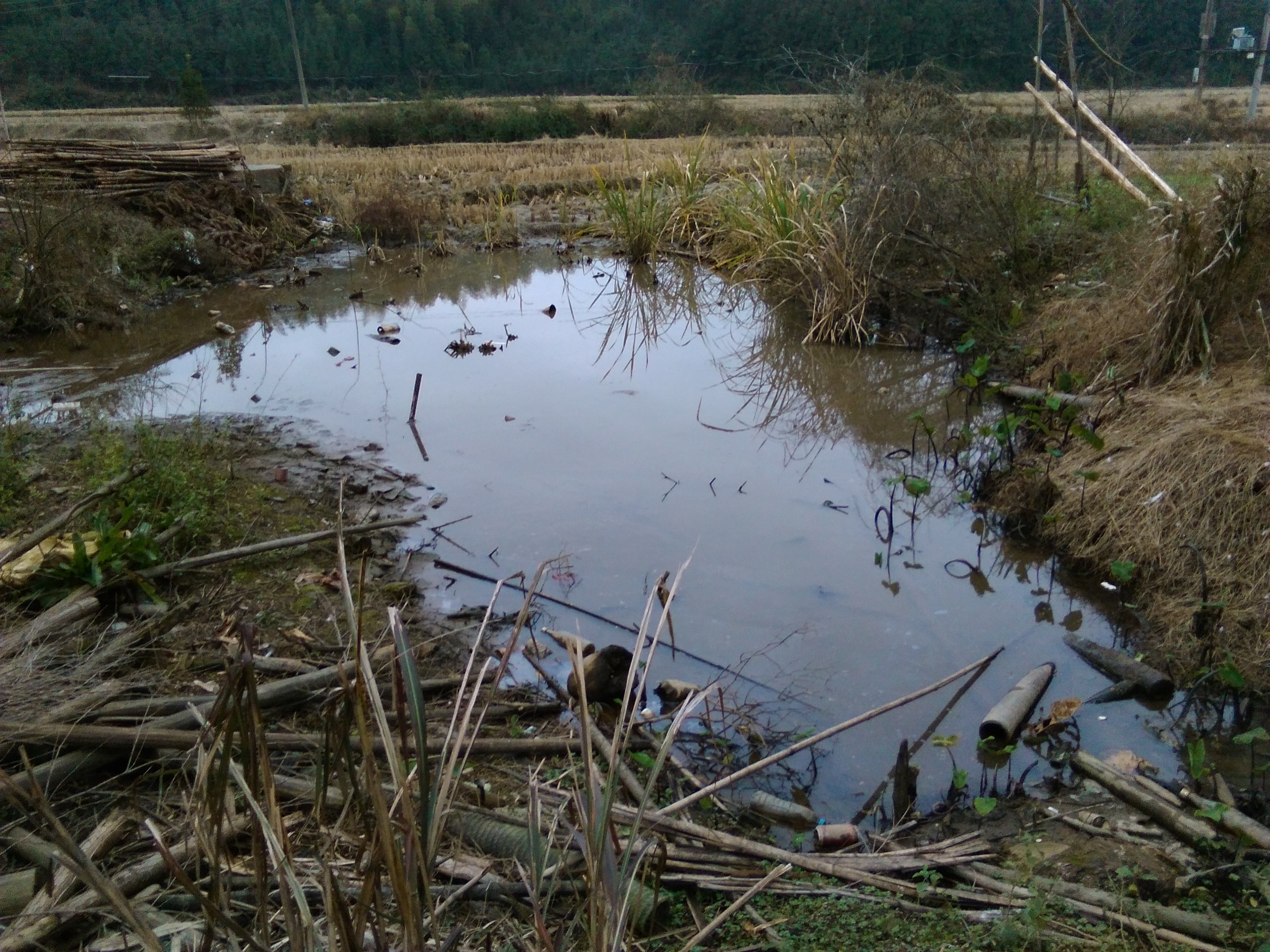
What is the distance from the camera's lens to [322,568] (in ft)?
13.6

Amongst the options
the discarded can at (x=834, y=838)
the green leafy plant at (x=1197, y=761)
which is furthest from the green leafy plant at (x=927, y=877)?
the green leafy plant at (x=1197, y=761)

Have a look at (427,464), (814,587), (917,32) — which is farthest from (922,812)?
(917,32)

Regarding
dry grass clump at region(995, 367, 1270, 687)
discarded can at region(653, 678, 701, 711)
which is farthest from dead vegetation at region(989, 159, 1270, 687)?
discarded can at region(653, 678, 701, 711)

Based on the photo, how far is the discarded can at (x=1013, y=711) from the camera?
3150 millimetres

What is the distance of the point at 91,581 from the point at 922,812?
10.0 feet

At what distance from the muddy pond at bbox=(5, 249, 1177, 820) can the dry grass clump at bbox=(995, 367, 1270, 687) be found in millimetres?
235

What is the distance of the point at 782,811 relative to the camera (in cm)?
283

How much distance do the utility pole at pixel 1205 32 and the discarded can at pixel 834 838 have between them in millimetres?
11864

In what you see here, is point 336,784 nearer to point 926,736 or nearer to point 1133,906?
point 926,736

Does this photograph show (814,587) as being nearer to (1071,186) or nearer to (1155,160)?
(1071,186)

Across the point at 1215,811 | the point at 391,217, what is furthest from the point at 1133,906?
the point at 391,217

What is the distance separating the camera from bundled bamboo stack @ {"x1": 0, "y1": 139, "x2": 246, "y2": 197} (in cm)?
1019

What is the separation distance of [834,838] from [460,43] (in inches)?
2298

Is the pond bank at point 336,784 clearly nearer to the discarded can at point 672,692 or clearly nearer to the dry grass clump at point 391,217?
Answer: the discarded can at point 672,692
